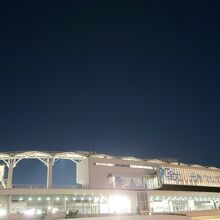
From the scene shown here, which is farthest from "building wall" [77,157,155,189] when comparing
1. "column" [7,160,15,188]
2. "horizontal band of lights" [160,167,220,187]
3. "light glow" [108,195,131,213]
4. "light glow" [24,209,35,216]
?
"light glow" [24,209,35,216]

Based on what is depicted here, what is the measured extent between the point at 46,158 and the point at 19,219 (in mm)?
28778

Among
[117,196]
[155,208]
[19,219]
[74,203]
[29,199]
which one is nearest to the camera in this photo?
[19,219]

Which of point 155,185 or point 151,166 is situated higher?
point 151,166

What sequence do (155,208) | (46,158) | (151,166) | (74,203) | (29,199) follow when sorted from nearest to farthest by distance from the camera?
1. (29,199)
2. (74,203)
3. (155,208)
4. (46,158)
5. (151,166)

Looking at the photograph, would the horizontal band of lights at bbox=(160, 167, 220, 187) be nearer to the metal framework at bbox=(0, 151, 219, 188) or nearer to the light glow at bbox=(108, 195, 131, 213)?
the metal framework at bbox=(0, 151, 219, 188)

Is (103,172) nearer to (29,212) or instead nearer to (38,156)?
(38,156)

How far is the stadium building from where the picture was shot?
124ft

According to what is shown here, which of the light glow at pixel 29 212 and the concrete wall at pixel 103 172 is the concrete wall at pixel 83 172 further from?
the light glow at pixel 29 212

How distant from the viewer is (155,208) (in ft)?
154

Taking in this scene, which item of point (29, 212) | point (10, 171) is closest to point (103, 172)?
point (10, 171)

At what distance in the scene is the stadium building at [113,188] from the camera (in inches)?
1489

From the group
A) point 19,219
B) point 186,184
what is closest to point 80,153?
point 186,184

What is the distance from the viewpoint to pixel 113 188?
4666cm

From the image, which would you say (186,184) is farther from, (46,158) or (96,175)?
(46,158)
